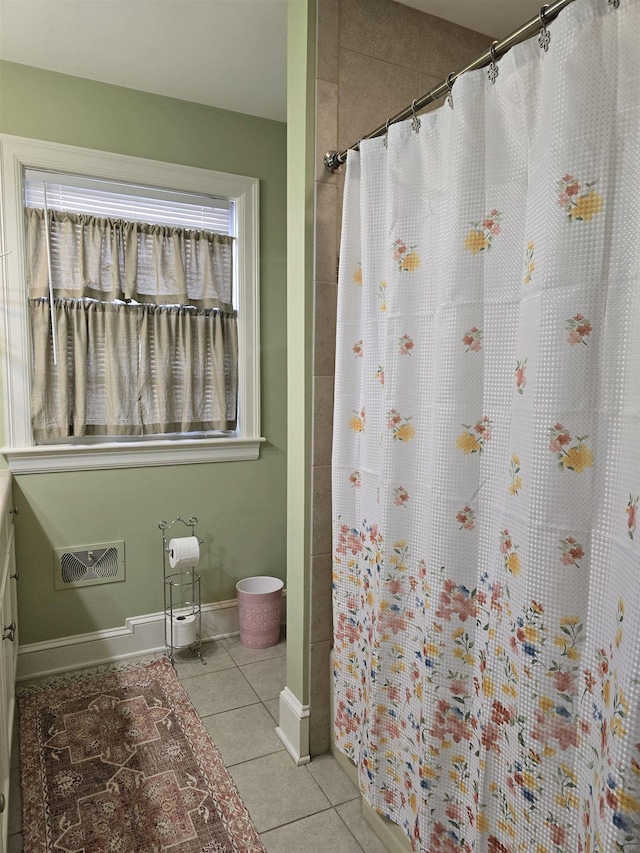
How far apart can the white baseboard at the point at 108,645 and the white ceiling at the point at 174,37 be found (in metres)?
2.44

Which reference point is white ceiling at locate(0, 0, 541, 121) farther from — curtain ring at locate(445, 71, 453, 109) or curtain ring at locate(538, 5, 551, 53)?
curtain ring at locate(538, 5, 551, 53)

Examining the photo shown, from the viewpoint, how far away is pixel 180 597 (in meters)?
2.79

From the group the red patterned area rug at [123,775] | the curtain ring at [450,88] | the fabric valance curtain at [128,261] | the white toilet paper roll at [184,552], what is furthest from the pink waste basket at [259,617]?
the curtain ring at [450,88]

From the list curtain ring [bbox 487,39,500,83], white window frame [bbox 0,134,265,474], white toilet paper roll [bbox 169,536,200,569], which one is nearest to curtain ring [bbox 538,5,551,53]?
curtain ring [bbox 487,39,500,83]

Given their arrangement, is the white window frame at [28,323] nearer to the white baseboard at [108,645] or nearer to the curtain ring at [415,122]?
the white baseboard at [108,645]

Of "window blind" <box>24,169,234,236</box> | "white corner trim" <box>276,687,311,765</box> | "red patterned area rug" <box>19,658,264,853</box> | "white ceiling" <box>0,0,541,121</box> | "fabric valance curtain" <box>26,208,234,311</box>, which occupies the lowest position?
"red patterned area rug" <box>19,658,264,853</box>

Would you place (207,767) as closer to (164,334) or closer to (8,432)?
(8,432)

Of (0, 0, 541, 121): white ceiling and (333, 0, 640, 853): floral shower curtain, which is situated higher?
(0, 0, 541, 121): white ceiling

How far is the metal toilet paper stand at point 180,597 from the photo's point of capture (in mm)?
2678

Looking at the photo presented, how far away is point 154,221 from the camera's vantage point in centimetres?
266

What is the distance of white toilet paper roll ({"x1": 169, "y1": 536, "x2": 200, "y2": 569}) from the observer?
99.8 inches

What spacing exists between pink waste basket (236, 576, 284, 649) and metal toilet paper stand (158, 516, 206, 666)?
0.71ft

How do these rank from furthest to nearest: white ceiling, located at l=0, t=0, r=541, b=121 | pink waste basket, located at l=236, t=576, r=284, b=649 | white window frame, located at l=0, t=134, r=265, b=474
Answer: pink waste basket, located at l=236, t=576, r=284, b=649 → white window frame, located at l=0, t=134, r=265, b=474 → white ceiling, located at l=0, t=0, r=541, b=121

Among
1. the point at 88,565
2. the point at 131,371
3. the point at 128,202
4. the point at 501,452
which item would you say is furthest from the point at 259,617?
the point at 128,202
